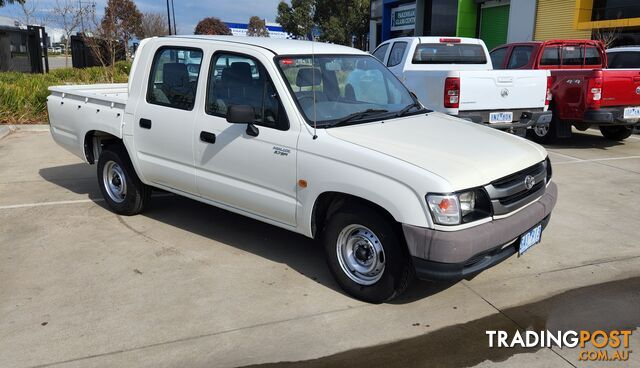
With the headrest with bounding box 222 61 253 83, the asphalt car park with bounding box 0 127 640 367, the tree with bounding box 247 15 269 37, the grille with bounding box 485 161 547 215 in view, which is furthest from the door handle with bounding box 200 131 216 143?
the tree with bounding box 247 15 269 37

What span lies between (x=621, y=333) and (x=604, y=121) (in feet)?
22.0

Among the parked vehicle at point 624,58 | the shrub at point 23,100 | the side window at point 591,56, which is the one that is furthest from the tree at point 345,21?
the side window at point 591,56

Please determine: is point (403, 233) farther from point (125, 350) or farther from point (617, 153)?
point (617, 153)

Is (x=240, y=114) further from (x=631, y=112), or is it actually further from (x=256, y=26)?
(x=256, y=26)

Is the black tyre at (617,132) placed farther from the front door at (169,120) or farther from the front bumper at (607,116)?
the front door at (169,120)

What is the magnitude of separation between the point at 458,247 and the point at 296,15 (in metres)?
46.7

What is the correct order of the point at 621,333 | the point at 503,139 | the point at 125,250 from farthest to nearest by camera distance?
the point at 125,250 → the point at 503,139 → the point at 621,333

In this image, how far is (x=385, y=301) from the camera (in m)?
4.09

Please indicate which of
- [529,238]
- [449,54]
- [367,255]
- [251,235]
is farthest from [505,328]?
[449,54]

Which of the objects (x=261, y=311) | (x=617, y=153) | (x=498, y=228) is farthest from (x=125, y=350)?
(x=617, y=153)

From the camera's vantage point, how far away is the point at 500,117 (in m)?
8.52

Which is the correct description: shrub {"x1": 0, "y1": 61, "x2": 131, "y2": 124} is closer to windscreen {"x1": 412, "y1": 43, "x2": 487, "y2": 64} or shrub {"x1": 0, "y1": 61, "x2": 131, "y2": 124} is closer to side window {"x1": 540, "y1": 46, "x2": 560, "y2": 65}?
windscreen {"x1": 412, "y1": 43, "x2": 487, "y2": 64}

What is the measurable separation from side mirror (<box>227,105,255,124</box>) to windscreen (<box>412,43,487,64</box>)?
23.2 feet

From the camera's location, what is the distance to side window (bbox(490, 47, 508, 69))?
11796 millimetres
